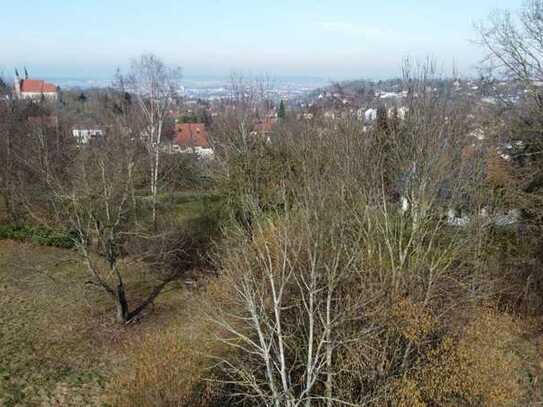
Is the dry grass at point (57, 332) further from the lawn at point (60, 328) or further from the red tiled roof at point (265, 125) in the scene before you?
the red tiled roof at point (265, 125)

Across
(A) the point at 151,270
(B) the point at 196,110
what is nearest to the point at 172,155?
(A) the point at 151,270

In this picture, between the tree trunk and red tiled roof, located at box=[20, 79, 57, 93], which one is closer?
the tree trunk

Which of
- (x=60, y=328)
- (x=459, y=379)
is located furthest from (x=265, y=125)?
(x=459, y=379)

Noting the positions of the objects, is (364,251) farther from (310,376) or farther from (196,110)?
(196,110)

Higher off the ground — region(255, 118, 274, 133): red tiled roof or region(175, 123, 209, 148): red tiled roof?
region(255, 118, 274, 133): red tiled roof

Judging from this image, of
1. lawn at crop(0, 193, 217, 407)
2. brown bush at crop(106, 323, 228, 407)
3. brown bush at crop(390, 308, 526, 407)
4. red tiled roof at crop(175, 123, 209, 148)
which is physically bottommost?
lawn at crop(0, 193, 217, 407)

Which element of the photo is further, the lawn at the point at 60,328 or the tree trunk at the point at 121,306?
the tree trunk at the point at 121,306

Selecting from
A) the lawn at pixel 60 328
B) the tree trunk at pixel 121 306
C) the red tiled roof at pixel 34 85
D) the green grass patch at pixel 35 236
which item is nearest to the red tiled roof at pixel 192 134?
the green grass patch at pixel 35 236

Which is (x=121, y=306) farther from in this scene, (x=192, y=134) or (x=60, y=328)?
(x=192, y=134)

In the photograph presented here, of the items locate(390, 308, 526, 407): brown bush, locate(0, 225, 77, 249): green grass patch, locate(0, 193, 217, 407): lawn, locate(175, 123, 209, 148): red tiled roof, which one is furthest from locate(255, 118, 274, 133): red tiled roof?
locate(390, 308, 526, 407): brown bush

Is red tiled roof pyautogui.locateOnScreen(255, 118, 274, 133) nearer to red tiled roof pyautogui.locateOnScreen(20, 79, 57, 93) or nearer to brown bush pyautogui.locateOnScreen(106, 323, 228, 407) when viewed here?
brown bush pyautogui.locateOnScreen(106, 323, 228, 407)

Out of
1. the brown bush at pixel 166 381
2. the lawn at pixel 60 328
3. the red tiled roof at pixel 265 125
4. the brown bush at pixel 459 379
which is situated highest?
the red tiled roof at pixel 265 125
